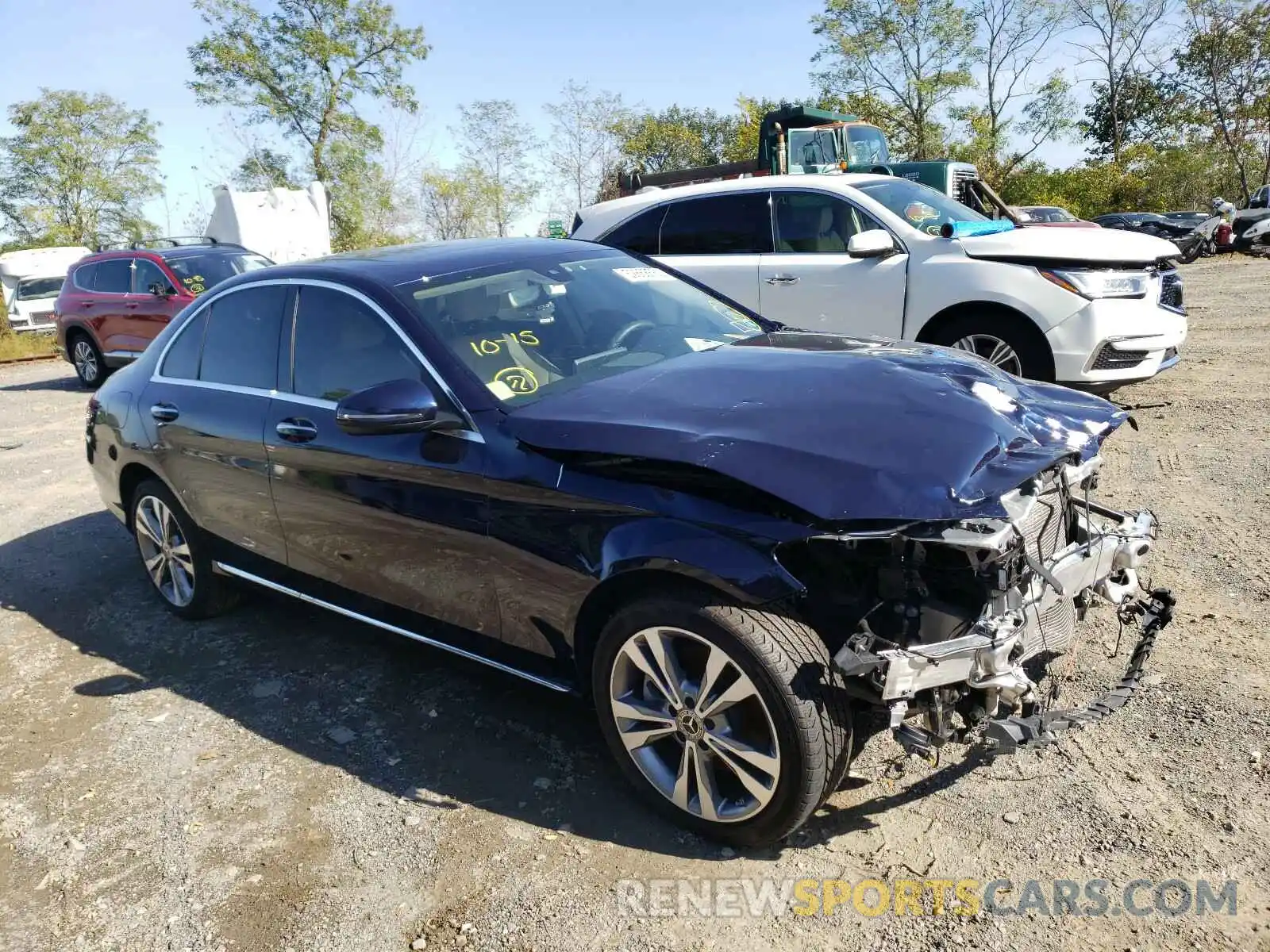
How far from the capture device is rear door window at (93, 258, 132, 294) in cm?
1248

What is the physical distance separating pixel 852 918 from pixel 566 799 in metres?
0.97

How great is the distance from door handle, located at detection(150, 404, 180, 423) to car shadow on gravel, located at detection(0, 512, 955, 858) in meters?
1.04

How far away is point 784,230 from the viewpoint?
7.32 meters

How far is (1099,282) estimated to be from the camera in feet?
20.3

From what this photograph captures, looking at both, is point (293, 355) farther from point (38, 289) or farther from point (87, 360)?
point (38, 289)

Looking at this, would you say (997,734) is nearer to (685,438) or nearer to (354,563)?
(685,438)

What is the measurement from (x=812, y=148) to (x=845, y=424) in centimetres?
1394

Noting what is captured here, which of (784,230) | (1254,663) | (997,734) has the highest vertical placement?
(784,230)

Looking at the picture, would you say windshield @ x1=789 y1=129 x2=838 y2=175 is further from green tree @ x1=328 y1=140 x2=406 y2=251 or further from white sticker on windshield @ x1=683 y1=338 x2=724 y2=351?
green tree @ x1=328 y1=140 x2=406 y2=251

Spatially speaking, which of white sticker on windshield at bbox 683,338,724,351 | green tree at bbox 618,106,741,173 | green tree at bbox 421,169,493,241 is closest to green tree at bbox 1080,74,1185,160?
green tree at bbox 618,106,741,173

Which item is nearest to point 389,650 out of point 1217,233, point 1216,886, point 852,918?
point 852,918

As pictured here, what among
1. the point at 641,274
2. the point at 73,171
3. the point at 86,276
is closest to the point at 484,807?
the point at 641,274

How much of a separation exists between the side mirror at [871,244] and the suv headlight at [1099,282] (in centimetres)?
106

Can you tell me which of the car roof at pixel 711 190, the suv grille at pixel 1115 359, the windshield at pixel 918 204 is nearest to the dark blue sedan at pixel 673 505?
the suv grille at pixel 1115 359
